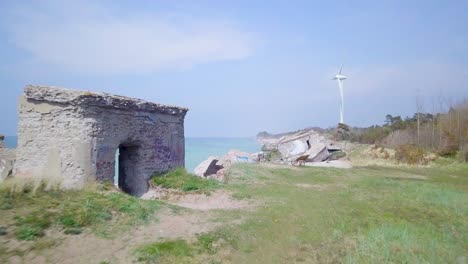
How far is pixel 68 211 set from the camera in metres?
6.65

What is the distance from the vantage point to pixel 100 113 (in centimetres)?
916

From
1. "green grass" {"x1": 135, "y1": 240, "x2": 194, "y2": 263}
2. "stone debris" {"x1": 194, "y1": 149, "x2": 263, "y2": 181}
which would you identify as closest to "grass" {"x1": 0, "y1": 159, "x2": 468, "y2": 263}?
"green grass" {"x1": 135, "y1": 240, "x2": 194, "y2": 263}

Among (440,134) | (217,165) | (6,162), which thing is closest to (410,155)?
(440,134)

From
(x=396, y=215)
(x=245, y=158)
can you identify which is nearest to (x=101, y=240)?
(x=396, y=215)

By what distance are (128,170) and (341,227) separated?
668cm

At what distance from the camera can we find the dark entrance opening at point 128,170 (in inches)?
436

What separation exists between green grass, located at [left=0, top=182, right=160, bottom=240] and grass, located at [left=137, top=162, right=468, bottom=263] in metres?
1.70

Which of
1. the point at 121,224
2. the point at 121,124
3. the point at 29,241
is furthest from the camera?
the point at 121,124

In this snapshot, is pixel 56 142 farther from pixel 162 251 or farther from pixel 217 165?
pixel 217 165

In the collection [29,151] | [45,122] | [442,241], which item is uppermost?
[45,122]

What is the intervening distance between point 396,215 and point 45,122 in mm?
8965

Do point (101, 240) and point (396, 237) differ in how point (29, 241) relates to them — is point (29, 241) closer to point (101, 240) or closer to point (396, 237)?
point (101, 240)

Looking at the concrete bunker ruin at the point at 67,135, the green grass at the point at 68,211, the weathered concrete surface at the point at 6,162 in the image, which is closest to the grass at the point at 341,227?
the green grass at the point at 68,211

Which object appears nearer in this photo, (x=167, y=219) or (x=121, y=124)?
(x=167, y=219)
